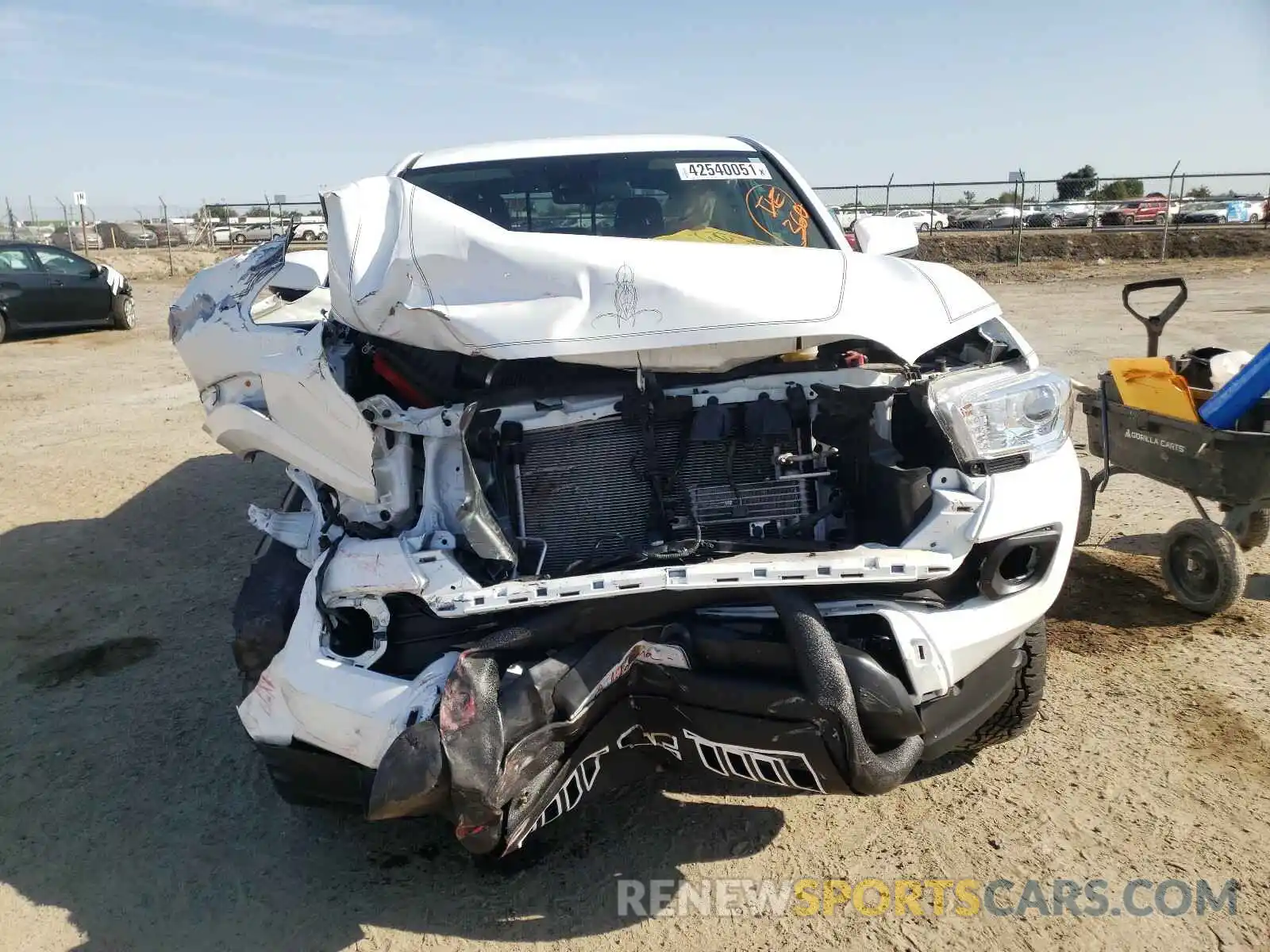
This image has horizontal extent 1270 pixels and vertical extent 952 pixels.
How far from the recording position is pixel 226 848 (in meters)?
2.82

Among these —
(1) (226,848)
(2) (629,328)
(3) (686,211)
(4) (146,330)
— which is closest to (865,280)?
(2) (629,328)

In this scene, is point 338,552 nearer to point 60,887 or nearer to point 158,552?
point 60,887

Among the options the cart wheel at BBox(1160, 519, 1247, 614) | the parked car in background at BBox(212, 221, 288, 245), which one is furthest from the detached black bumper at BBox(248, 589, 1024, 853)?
the parked car in background at BBox(212, 221, 288, 245)

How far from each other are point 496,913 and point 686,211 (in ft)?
9.08

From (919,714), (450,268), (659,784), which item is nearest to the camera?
(919,714)

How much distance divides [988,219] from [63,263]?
25.1m

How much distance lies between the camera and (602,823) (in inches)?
114

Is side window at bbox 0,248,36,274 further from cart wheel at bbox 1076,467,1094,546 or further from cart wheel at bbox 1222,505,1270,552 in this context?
cart wheel at bbox 1222,505,1270,552

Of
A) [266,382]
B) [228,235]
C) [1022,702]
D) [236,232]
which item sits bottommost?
[1022,702]

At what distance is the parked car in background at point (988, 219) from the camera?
28844mm

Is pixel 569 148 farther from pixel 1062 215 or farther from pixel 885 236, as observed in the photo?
pixel 1062 215

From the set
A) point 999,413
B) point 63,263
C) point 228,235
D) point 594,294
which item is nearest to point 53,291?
point 63,263

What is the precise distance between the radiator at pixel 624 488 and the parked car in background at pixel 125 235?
35445mm

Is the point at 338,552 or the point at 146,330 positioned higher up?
the point at 338,552
